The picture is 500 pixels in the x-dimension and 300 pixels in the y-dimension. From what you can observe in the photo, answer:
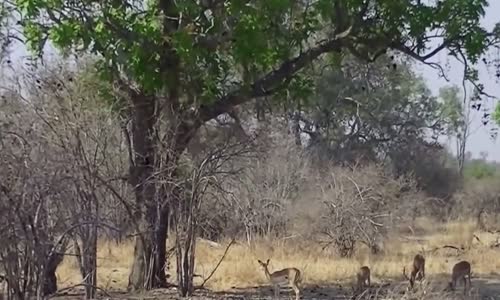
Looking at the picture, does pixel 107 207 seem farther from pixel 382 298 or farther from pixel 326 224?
pixel 326 224

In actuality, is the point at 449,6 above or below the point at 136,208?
above

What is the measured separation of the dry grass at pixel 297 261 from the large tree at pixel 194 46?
2.89 metres

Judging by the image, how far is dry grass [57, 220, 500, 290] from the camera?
1894 centimetres

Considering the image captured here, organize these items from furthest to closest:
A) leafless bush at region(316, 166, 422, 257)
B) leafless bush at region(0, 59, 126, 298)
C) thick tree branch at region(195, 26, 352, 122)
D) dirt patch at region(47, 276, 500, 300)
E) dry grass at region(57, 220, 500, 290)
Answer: leafless bush at region(316, 166, 422, 257) < dry grass at region(57, 220, 500, 290) < thick tree branch at region(195, 26, 352, 122) < dirt patch at region(47, 276, 500, 300) < leafless bush at region(0, 59, 126, 298)

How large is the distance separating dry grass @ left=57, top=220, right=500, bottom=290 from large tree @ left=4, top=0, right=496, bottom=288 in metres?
2.89

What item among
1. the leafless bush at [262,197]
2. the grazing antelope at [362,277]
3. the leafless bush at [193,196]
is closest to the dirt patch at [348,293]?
the grazing antelope at [362,277]

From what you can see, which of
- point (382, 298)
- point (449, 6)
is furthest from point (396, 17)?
point (382, 298)

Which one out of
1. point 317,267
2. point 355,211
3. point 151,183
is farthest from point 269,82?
point 355,211

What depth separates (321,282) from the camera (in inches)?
741

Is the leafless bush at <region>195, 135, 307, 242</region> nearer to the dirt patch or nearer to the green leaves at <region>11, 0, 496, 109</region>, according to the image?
the dirt patch

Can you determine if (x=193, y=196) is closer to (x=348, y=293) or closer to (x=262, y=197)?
(x=348, y=293)

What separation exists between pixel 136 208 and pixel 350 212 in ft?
35.9

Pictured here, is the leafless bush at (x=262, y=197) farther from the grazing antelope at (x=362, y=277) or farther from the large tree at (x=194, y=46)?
the grazing antelope at (x=362, y=277)

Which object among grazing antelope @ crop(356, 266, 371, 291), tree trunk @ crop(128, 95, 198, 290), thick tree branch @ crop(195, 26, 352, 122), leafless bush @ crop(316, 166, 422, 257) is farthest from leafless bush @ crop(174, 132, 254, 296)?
leafless bush @ crop(316, 166, 422, 257)
